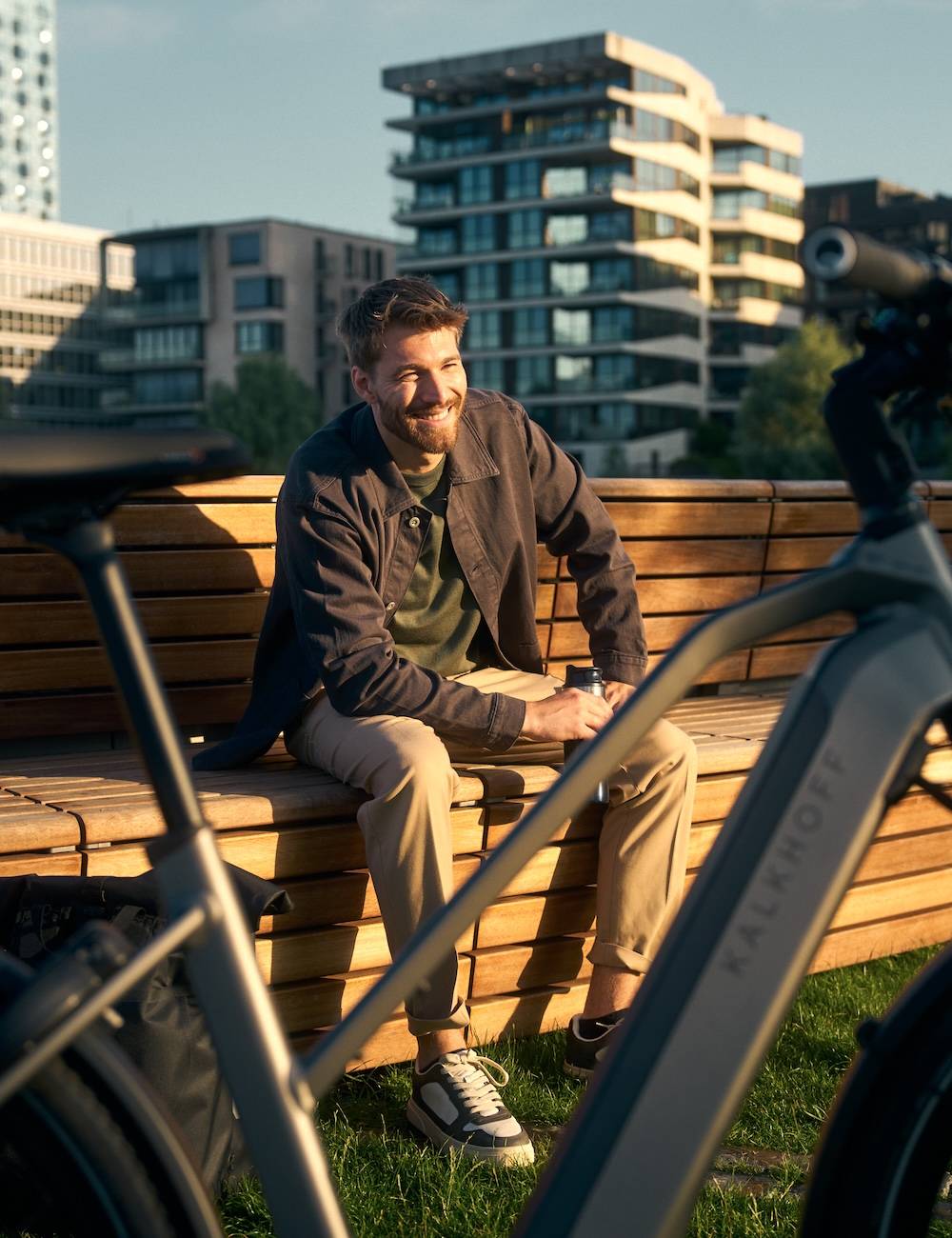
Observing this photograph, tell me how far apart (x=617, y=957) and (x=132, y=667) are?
2358 millimetres

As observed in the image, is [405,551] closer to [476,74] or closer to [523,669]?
[523,669]

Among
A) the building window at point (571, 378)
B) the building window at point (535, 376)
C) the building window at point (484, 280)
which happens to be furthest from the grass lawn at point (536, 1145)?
the building window at point (484, 280)

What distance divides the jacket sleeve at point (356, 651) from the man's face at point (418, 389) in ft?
0.95

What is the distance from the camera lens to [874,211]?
305 ft

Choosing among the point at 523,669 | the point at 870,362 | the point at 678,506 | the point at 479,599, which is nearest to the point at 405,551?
the point at 479,599

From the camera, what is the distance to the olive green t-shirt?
4.13 m

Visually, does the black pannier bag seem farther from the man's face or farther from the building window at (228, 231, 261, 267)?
the building window at (228, 231, 261, 267)

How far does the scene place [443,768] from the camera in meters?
3.62

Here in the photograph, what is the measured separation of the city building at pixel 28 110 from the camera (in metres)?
183

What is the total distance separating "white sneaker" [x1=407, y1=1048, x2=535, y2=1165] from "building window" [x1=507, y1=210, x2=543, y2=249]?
264ft

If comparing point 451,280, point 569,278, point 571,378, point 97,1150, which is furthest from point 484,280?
point 97,1150

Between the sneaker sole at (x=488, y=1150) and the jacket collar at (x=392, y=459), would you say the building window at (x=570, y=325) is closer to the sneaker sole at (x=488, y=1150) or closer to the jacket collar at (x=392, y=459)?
the jacket collar at (x=392, y=459)

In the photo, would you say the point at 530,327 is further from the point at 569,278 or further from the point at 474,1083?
the point at 474,1083

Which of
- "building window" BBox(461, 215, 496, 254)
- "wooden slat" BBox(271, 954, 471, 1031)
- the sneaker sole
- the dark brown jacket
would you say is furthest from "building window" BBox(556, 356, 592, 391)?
the sneaker sole
